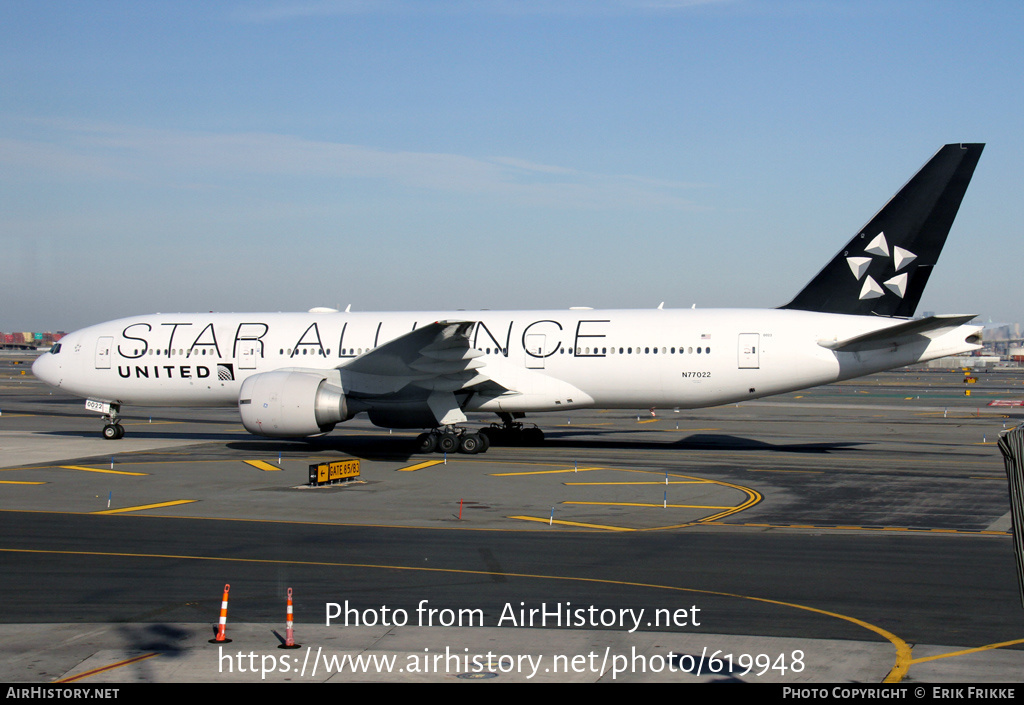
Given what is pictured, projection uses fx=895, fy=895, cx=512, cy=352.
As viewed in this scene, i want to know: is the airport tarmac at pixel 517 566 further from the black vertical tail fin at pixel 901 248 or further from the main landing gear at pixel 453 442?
the black vertical tail fin at pixel 901 248

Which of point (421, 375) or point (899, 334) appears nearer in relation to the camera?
point (899, 334)

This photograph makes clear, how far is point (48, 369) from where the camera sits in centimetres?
3422

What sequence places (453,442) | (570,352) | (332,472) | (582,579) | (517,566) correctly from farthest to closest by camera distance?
(570,352)
(453,442)
(332,472)
(517,566)
(582,579)

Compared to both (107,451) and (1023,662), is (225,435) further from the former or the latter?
(1023,662)

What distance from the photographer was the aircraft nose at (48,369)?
3403 centimetres

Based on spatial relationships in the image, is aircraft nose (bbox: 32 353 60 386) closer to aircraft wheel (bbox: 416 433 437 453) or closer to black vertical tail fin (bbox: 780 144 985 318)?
aircraft wheel (bbox: 416 433 437 453)

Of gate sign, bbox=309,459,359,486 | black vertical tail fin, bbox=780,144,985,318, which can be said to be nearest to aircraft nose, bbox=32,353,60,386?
gate sign, bbox=309,459,359,486

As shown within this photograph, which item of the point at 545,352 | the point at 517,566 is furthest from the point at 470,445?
the point at 517,566

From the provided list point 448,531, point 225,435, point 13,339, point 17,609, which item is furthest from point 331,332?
point 13,339

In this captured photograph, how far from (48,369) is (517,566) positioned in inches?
1070

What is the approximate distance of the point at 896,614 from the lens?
11.2 m

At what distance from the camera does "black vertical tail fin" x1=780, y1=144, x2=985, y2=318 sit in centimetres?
2800

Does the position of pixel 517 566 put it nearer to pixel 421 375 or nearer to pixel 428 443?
pixel 428 443

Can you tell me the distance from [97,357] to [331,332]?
29.7 feet
